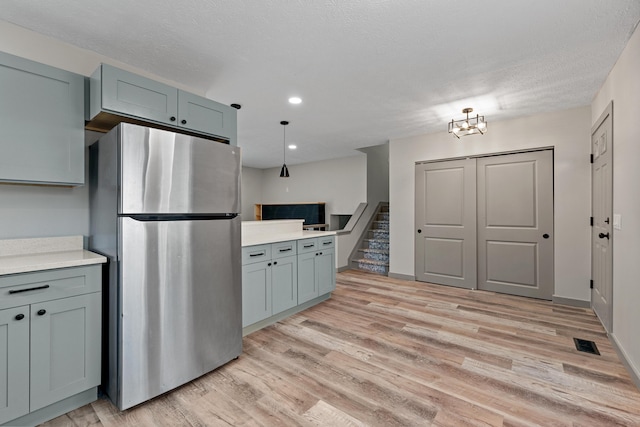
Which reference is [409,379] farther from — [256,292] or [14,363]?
[14,363]

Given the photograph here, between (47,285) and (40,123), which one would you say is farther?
(40,123)

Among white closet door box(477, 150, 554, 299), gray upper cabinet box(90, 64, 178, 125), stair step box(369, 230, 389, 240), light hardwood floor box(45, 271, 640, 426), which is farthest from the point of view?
stair step box(369, 230, 389, 240)

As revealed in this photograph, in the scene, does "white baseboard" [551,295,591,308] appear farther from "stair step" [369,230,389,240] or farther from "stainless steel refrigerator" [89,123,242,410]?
"stainless steel refrigerator" [89,123,242,410]

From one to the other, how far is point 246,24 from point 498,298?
4.28 meters

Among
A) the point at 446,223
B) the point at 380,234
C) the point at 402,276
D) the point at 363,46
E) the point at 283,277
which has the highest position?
the point at 363,46

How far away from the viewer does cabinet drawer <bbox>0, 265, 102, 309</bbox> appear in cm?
151

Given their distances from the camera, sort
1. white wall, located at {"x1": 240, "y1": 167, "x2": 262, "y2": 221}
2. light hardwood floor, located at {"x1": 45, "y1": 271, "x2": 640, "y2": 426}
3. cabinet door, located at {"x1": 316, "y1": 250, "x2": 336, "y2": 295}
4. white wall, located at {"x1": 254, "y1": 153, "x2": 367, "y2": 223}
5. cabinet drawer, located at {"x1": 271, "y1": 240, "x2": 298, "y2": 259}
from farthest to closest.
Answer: white wall, located at {"x1": 240, "y1": 167, "x2": 262, "y2": 221}, white wall, located at {"x1": 254, "y1": 153, "x2": 367, "y2": 223}, cabinet door, located at {"x1": 316, "y1": 250, "x2": 336, "y2": 295}, cabinet drawer, located at {"x1": 271, "y1": 240, "x2": 298, "y2": 259}, light hardwood floor, located at {"x1": 45, "y1": 271, "x2": 640, "y2": 426}

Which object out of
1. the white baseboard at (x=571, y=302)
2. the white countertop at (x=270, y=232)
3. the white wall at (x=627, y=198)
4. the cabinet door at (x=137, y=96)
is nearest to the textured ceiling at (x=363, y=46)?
the white wall at (x=627, y=198)

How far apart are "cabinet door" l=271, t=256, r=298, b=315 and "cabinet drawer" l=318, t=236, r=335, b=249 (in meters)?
0.50

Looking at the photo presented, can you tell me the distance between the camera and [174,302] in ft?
6.37

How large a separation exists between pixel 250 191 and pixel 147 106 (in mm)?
6568

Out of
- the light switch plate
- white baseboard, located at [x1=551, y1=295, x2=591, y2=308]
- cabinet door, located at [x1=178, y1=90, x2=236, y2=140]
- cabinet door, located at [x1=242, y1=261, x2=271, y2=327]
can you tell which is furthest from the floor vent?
cabinet door, located at [x1=178, y1=90, x2=236, y2=140]

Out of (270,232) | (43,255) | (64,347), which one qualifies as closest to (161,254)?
(64,347)

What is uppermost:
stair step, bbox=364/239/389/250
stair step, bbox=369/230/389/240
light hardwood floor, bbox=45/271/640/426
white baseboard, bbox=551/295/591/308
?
stair step, bbox=369/230/389/240
